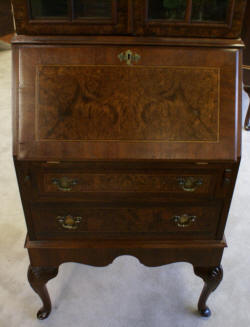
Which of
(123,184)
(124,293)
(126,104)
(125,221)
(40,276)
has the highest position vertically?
(126,104)

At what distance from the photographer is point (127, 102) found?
108 cm

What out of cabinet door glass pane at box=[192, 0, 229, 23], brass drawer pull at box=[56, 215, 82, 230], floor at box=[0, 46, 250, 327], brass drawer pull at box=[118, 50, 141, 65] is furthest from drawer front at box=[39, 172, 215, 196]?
floor at box=[0, 46, 250, 327]

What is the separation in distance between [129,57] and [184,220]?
0.57 metres

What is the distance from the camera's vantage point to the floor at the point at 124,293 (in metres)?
1.58

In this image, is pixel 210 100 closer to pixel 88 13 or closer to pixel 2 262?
pixel 88 13

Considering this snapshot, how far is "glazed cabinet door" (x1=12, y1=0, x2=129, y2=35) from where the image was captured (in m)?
1.03

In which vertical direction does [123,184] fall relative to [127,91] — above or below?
below

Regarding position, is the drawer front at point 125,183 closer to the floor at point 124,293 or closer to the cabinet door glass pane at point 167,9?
the cabinet door glass pane at point 167,9

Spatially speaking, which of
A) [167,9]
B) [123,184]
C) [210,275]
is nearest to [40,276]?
→ [123,184]

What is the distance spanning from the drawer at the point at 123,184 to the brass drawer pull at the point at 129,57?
336 mm

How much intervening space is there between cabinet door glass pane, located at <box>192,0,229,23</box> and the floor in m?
1.20

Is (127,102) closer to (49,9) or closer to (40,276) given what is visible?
(49,9)

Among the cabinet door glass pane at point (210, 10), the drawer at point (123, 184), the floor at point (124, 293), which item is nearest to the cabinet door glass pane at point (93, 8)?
the cabinet door glass pane at point (210, 10)

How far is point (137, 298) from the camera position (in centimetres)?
167
